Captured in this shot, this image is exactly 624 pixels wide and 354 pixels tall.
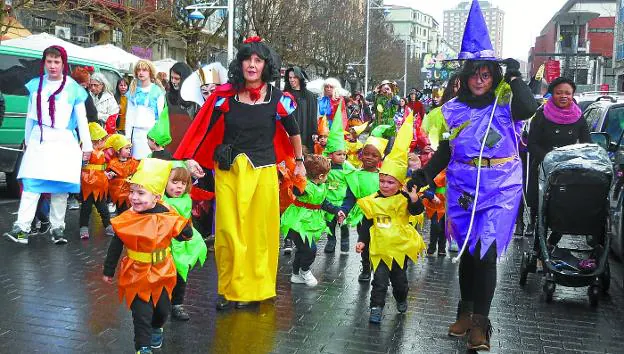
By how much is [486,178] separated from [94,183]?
5116 mm

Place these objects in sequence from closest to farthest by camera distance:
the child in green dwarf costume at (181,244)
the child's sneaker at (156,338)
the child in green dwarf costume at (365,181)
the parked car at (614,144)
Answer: the child's sneaker at (156,338) < the child in green dwarf costume at (181,244) < the child in green dwarf costume at (365,181) < the parked car at (614,144)

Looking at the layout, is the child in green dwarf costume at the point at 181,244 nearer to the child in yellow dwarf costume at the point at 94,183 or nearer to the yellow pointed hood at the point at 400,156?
the yellow pointed hood at the point at 400,156

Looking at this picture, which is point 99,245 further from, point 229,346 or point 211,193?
point 229,346

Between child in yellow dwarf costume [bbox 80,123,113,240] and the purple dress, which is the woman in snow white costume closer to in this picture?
child in yellow dwarf costume [bbox 80,123,113,240]

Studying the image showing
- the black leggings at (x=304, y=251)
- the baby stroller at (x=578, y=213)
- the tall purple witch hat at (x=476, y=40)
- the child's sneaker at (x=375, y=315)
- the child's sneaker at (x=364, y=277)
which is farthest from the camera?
the child's sneaker at (x=364, y=277)

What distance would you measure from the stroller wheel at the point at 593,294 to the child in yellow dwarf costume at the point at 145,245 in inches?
142

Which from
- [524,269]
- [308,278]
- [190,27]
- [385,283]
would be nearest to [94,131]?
[308,278]

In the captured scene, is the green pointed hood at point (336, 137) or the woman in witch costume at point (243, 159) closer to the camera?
the woman in witch costume at point (243, 159)

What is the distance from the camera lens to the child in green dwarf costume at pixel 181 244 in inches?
204

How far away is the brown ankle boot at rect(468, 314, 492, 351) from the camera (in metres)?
4.94

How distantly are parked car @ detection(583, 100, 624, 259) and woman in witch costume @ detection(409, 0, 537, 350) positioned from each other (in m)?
1.98

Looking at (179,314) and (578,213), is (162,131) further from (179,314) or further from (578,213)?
(578,213)

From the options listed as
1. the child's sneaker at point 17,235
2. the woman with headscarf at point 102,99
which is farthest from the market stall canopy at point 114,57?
the child's sneaker at point 17,235

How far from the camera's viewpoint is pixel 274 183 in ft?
19.5
